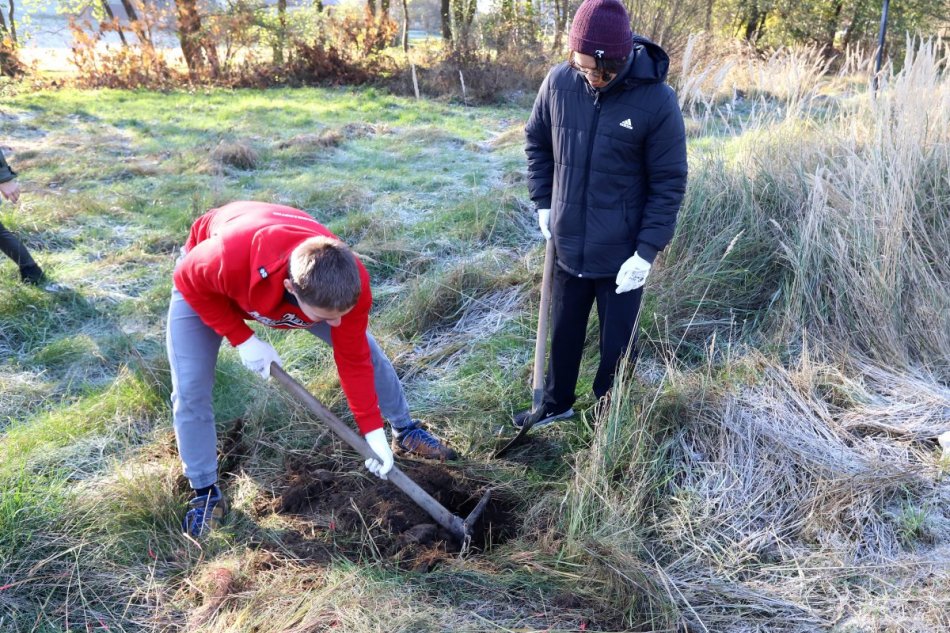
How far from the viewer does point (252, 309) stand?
2.31 m

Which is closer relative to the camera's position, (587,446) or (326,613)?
(326,613)

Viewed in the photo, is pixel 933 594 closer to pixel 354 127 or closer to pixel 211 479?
pixel 211 479

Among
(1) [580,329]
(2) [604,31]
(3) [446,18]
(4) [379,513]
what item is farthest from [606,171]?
(3) [446,18]

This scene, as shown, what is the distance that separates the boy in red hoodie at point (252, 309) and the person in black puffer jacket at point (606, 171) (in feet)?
2.92

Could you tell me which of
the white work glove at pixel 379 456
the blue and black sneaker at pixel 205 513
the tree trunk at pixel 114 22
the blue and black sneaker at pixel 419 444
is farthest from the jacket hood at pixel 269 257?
the tree trunk at pixel 114 22

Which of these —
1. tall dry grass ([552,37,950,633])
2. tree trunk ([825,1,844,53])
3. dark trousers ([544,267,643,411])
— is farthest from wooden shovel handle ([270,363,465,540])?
tree trunk ([825,1,844,53])

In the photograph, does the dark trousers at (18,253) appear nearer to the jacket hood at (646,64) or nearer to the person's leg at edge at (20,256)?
the person's leg at edge at (20,256)

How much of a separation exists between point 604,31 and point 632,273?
894 mm

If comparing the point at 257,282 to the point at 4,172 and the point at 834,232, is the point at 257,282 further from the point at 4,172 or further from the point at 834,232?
the point at 4,172

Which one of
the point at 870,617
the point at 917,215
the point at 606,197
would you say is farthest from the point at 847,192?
the point at 870,617

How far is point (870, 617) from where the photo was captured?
201 centimetres

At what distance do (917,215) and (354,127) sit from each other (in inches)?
308

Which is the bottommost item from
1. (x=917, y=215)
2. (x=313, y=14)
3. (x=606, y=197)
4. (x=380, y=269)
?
(x=380, y=269)

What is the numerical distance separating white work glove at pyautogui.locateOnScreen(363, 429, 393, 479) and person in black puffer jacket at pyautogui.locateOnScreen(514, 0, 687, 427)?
76 cm
